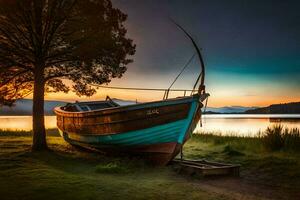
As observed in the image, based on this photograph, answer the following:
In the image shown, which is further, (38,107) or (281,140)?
(281,140)

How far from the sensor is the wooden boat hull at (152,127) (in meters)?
12.7

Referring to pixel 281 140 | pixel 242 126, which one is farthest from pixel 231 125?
pixel 281 140

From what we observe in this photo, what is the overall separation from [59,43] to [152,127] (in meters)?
6.32

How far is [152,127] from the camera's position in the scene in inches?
505

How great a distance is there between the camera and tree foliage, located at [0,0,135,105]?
1478 centimetres

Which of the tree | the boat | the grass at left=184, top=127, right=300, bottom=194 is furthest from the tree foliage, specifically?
the grass at left=184, top=127, right=300, bottom=194

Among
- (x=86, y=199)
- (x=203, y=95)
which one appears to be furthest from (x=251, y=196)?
(x=203, y=95)

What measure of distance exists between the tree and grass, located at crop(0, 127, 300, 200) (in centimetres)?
313

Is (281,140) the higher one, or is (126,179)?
(281,140)

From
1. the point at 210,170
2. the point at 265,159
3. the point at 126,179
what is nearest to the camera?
the point at 126,179

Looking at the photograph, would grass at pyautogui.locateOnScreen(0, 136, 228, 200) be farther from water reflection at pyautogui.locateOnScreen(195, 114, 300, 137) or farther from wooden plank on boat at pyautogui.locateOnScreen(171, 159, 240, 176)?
water reflection at pyautogui.locateOnScreen(195, 114, 300, 137)

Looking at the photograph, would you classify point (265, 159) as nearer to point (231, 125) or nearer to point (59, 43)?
point (59, 43)

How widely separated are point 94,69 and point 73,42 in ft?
5.72

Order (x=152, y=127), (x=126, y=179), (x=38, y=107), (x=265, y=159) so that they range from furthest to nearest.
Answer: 1. (x=38, y=107)
2. (x=265, y=159)
3. (x=152, y=127)
4. (x=126, y=179)
